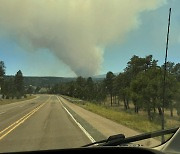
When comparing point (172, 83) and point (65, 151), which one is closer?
point (65, 151)

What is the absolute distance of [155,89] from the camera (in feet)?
178

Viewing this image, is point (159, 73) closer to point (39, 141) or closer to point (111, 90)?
point (39, 141)

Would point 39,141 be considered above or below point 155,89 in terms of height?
below

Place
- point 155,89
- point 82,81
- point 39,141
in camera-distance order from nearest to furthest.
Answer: point 39,141, point 155,89, point 82,81

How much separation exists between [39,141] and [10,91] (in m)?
174

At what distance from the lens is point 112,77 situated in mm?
141000

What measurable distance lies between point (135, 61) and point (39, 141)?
230 ft

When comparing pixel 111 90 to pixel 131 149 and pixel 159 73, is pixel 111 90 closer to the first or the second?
pixel 159 73

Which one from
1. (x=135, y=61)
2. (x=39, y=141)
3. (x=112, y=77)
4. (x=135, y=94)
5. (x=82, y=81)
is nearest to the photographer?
(x=39, y=141)

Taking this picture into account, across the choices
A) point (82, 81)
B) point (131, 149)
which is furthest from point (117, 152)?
point (82, 81)

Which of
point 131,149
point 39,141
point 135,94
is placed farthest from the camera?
point 135,94

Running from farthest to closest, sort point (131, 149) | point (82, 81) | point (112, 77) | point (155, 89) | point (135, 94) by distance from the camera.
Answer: point (82, 81)
point (112, 77)
point (135, 94)
point (155, 89)
point (131, 149)

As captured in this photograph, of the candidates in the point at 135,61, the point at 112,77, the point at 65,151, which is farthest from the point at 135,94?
the point at 112,77

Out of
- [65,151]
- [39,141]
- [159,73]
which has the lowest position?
[39,141]
